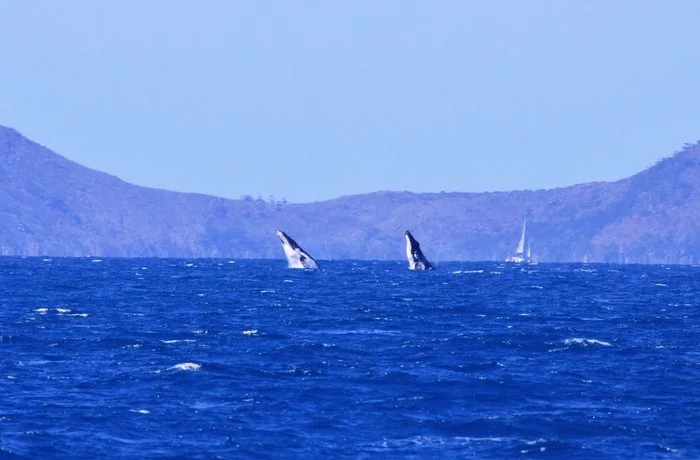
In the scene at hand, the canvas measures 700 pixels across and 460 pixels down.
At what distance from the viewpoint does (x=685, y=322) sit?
199 ft

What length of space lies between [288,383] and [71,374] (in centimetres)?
594

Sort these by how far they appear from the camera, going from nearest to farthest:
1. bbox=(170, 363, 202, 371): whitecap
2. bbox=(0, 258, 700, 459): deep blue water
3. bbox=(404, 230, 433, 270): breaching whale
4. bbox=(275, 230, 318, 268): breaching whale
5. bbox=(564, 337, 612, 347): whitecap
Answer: bbox=(0, 258, 700, 459): deep blue water
bbox=(170, 363, 202, 371): whitecap
bbox=(564, 337, 612, 347): whitecap
bbox=(404, 230, 433, 270): breaching whale
bbox=(275, 230, 318, 268): breaching whale

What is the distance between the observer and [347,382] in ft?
129

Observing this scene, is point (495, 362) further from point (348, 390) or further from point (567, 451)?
point (567, 451)

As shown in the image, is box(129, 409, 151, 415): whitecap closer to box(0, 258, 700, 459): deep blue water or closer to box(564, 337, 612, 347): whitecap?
box(0, 258, 700, 459): deep blue water

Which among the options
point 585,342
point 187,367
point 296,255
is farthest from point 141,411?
point 296,255

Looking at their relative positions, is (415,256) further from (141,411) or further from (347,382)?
(141,411)

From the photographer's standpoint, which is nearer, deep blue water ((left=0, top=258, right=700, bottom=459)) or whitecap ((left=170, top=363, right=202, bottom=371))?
deep blue water ((left=0, top=258, right=700, bottom=459))

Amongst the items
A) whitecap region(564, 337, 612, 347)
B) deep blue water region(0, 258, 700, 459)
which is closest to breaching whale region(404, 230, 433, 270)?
deep blue water region(0, 258, 700, 459)

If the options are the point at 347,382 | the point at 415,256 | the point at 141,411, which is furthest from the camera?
the point at 415,256

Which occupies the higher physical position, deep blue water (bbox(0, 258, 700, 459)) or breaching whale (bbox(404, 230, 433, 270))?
breaching whale (bbox(404, 230, 433, 270))

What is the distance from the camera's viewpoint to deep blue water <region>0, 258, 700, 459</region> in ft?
104

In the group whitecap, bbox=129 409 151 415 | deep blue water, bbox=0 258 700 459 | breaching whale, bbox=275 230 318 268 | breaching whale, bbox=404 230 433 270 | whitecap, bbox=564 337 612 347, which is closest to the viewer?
deep blue water, bbox=0 258 700 459

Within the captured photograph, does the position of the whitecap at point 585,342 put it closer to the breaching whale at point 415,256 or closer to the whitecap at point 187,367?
the whitecap at point 187,367
